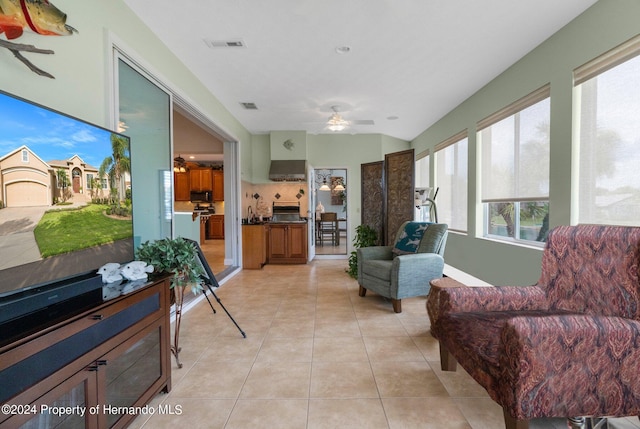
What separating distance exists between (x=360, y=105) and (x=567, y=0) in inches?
112

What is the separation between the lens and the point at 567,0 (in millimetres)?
2406

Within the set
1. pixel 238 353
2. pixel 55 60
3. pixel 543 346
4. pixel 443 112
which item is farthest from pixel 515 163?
pixel 55 60

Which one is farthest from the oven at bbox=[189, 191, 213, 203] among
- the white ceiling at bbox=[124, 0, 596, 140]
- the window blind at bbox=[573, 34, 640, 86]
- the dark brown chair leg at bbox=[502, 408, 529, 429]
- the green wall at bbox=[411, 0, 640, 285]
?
the dark brown chair leg at bbox=[502, 408, 529, 429]

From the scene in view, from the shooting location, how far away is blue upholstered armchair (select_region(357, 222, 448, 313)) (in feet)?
10.7

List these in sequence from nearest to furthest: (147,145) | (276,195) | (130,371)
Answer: (130,371), (147,145), (276,195)

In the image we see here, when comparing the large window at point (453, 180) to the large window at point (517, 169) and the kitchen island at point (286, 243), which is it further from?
the kitchen island at point (286, 243)

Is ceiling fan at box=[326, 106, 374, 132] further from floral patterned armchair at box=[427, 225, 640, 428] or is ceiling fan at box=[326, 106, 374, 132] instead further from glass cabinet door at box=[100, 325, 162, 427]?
glass cabinet door at box=[100, 325, 162, 427]

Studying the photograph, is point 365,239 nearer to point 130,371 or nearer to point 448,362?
point 448,362

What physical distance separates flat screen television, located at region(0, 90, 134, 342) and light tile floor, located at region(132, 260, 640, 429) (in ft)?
3.13

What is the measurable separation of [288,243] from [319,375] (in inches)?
163

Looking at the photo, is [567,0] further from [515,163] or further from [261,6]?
[261,6]

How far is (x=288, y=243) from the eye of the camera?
20.1 ft

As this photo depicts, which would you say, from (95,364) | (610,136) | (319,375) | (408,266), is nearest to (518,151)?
(610,136)

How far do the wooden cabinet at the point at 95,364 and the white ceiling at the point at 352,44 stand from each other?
240 cm
